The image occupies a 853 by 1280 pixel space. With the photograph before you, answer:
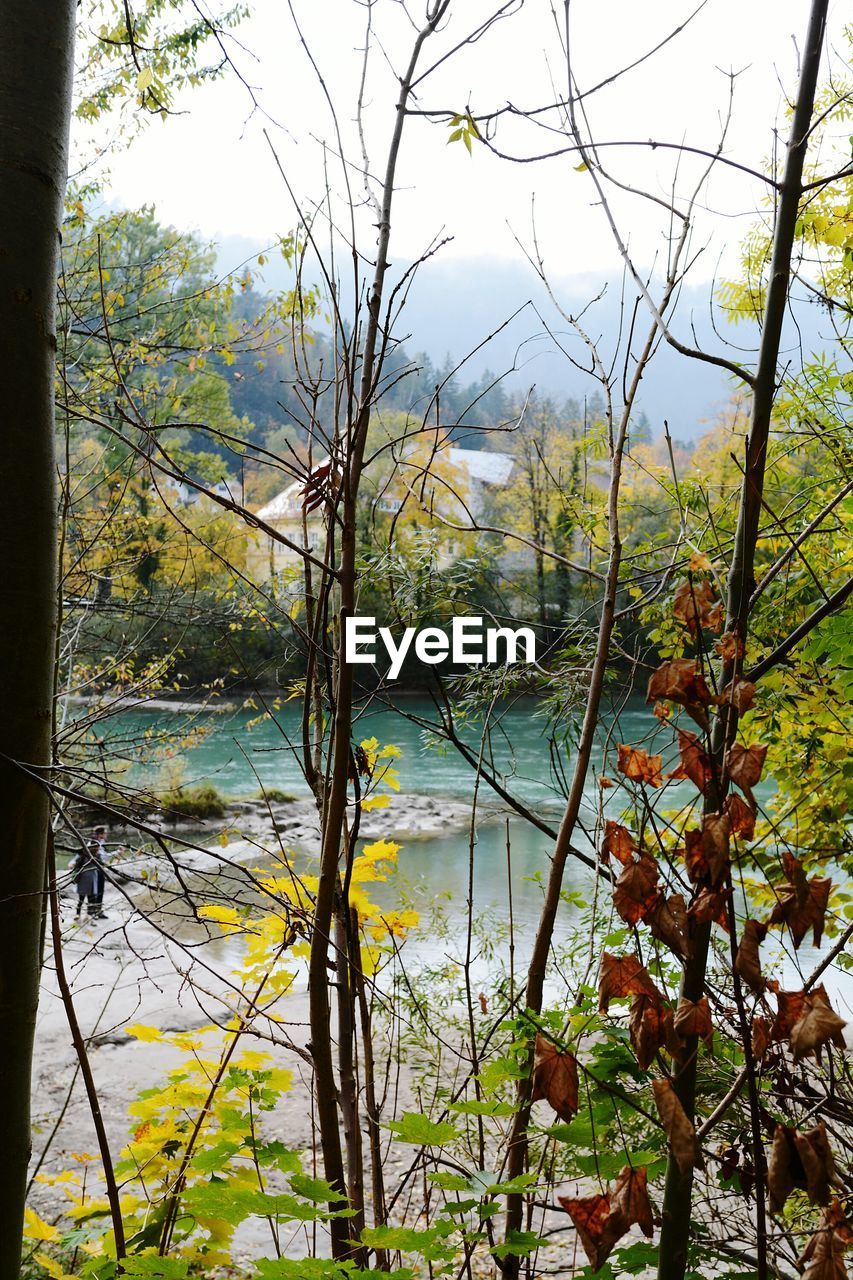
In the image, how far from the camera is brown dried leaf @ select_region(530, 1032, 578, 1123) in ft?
2.55

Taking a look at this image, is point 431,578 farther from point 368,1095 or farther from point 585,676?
point 368,1095

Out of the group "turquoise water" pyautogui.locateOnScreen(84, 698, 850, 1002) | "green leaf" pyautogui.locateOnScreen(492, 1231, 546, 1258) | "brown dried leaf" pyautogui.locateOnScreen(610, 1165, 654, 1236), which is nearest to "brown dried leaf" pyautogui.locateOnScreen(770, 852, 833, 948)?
"brown dried leaf" pyautogui.locateOnScreen(610, 1165, 654, 1236)

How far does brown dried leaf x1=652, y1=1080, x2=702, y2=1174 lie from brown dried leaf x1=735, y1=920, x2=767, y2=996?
98 millimetres

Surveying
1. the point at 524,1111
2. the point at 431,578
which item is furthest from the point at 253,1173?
the point at 431,578

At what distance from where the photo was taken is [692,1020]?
2.33ft

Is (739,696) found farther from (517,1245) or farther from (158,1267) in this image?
(158,1267)

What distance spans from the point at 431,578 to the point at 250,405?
27.4 m

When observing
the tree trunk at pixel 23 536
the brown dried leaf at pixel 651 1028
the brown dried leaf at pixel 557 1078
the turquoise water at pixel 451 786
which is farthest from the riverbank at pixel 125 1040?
the brown dried leaf at pixel 651 1028

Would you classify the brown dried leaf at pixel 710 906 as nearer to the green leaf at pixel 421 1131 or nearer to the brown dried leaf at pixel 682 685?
the brown dried leaf at pixel 682 685

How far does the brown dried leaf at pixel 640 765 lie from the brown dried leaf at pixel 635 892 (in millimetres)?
100

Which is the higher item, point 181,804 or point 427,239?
point 427,239

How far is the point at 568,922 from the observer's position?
7793 mm

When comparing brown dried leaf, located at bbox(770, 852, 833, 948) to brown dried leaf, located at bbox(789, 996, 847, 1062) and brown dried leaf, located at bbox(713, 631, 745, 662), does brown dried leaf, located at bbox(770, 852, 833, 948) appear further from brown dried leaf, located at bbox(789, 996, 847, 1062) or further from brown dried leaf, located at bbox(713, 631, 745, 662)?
brown dried leaf, located at bbox(713, 631, 745, 662)

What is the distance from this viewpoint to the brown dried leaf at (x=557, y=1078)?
0.78 m
